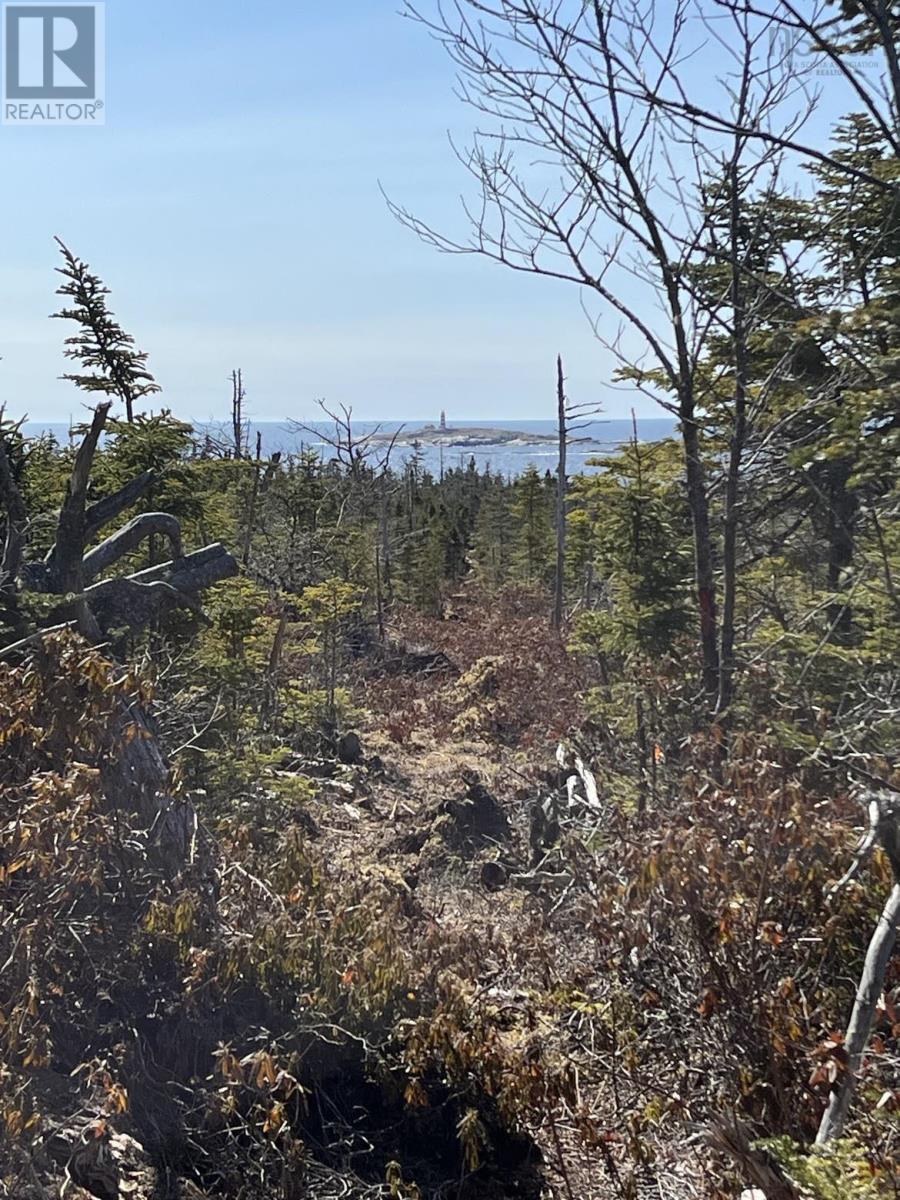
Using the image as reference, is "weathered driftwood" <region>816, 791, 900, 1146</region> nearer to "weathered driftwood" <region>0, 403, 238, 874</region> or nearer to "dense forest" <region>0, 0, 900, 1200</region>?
"dense forest" <region>0, 0, 900, 1200</region>

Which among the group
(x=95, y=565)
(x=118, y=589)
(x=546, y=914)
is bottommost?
(x=546, y=914)

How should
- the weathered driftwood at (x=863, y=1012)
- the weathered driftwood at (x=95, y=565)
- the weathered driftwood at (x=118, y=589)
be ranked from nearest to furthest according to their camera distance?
the weathered driftwood at (x=863, y=1012), the weathered driftwood at (x=118, y=589), the weathered driftwood at (x=95, y=565)

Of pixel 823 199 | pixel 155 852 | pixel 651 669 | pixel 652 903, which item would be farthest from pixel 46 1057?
pixel 823 199

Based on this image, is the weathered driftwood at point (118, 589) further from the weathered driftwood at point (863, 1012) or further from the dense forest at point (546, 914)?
the weathered driftwood at point (863, 1012)

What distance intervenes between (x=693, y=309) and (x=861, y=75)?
9.26 feet

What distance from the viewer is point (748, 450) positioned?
23.6 ft

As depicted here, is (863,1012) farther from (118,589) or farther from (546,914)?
(118,589)

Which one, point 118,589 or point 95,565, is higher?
point 95,565

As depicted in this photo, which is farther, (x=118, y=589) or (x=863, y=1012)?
(x=118, y=589)

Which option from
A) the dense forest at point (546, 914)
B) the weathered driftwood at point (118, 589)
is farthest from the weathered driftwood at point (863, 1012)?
the weathered driftwood at point (118, 589)

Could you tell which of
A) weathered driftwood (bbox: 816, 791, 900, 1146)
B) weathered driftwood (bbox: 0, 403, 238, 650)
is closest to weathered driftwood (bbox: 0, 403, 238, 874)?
weathered driftwood (bbox: 0, 403, 238, 650)

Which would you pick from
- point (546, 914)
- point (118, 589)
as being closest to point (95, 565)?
point (118, 589)

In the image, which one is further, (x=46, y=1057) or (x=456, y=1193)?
(x=456, y=1193)

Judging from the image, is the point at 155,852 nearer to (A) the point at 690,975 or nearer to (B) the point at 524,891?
(A) the point at 690,975
